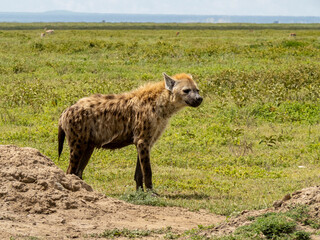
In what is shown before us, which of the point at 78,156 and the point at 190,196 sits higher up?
the point at 78,156

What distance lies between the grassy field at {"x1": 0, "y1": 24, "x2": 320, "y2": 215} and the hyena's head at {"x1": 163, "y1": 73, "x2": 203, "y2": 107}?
52.5 inches

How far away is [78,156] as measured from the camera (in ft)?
27.5

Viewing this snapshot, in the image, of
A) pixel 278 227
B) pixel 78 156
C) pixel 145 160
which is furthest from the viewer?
pixel 78 156

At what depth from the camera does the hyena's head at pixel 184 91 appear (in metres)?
8.23

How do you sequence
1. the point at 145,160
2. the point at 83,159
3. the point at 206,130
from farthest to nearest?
the point at 206,130, the point at 83,159, the point at 145,160

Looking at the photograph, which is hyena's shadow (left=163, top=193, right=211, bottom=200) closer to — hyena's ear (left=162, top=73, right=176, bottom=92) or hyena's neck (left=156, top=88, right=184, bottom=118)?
hyena's neck (left=156, top=88, right=184, bottom=118)

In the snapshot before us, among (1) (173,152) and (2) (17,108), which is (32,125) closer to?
(2) (17,108)

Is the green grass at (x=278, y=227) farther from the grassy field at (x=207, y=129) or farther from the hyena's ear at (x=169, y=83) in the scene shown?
the hyena's ear at (x=169, y=83)

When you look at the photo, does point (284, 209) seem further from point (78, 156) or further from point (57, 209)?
point (78, 156)

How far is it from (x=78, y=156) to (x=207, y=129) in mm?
4387

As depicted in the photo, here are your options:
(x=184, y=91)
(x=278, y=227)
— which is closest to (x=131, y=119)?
(x=184, y=91)

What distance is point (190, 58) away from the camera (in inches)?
945

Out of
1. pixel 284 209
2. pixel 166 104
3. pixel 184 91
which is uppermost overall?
pixel 184 91

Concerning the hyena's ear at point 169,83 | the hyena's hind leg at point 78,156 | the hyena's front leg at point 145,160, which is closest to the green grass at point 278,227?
the hyena's front leg at point 145,160
